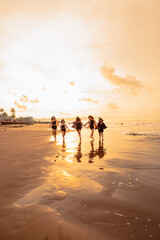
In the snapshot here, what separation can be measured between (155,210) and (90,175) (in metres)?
2.16

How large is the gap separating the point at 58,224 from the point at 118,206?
1214 millimetres

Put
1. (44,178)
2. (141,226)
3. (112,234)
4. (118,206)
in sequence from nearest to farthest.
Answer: (112,234) → (141,226) → (118,206) → (44,178)

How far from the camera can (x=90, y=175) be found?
4.43m

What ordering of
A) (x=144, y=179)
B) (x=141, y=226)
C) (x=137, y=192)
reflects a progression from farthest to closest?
(x=144, y=179), (x=137, y=192), (x=141, y=226)

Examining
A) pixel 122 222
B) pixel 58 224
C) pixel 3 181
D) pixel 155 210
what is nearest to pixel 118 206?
pixel 122 222

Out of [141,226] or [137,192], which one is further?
[137,192]

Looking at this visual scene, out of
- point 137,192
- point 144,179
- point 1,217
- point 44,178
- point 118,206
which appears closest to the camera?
point 1,217

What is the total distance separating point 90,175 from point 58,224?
7.50ft

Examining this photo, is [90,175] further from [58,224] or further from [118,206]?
[58,224]

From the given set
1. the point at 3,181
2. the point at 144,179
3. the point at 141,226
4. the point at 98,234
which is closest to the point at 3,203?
the point at 3,181

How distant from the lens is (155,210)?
8.42ft

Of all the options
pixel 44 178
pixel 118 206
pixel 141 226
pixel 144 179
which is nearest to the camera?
pixel 141 226

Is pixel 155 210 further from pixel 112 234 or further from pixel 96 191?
pixel 96 191

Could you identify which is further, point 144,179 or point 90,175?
point 90,175
